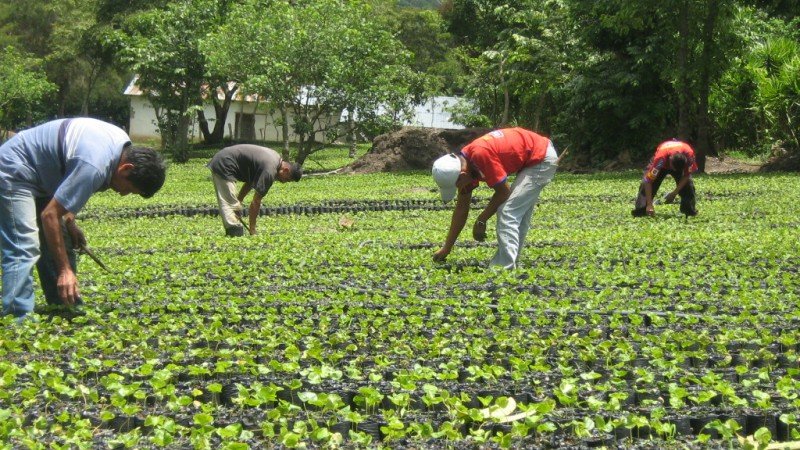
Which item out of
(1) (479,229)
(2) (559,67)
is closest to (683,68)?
(2) (559,67)

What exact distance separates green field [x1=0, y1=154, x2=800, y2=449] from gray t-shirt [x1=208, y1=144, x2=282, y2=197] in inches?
29.2

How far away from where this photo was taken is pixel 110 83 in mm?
52875

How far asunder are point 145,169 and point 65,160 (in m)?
0.56

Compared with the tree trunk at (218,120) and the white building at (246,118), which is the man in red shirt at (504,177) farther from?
the white building at (246,118)

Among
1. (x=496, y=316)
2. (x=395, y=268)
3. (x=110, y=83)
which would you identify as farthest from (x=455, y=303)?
(x=110, y=83)

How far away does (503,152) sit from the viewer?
26.8 feet

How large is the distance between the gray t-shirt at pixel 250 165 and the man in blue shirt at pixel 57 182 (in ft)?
16.7

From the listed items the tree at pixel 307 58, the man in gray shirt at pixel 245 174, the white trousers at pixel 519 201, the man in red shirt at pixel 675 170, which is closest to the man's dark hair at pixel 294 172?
the man in gray shirt at pixel 245 174

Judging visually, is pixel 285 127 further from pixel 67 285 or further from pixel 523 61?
pixel 67 285

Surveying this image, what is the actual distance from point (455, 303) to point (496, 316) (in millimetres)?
455

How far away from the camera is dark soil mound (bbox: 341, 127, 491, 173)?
28.7 metres

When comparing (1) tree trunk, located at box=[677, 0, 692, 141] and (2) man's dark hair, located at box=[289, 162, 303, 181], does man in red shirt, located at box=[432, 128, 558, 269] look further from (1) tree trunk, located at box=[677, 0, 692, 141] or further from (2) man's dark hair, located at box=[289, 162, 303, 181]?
(1) tree trunk, located at box=[677, 0, 692, 141]

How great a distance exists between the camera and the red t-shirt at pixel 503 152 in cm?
798

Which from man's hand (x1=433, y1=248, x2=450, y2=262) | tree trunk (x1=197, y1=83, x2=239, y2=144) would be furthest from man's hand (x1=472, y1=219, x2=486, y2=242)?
tree trunk (x1=197, y1=83, x2=239, y2=144)
